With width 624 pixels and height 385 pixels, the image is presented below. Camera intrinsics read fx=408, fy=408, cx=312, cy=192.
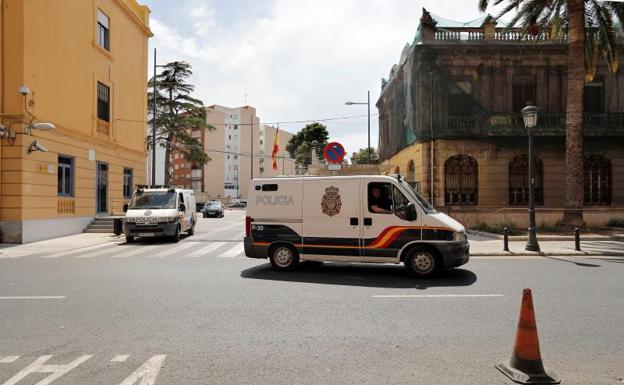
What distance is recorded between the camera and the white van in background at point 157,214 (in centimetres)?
1612

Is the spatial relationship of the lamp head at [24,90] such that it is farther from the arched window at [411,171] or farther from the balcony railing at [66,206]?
the arched window at [411,171]

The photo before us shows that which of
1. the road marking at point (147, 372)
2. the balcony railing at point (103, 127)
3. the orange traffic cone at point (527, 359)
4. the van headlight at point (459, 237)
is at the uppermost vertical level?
the balcony railing at point (103, 127)

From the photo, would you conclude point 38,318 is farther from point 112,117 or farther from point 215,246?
point 112,117

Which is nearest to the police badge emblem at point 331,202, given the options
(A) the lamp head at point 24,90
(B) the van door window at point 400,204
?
(B) the van door window at point 400,204

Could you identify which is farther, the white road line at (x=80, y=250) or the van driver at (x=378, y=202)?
the white road line at (x=80, y=250)

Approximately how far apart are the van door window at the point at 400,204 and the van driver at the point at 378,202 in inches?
6.1

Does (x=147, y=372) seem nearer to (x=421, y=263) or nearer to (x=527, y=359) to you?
(x=527, y=359)

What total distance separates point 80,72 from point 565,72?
26.8 m

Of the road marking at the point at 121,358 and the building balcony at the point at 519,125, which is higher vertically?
the building balcony at the point at 519,125

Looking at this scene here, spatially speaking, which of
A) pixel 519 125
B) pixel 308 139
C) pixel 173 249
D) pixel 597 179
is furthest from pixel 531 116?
pixel 308 139

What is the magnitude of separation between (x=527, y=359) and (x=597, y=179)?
996 inches

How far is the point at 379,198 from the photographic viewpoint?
9219 millimetres

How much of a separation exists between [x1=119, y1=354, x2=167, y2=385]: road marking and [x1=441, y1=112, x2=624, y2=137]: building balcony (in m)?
22.1

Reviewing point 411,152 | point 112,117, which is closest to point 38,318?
point 112,117
